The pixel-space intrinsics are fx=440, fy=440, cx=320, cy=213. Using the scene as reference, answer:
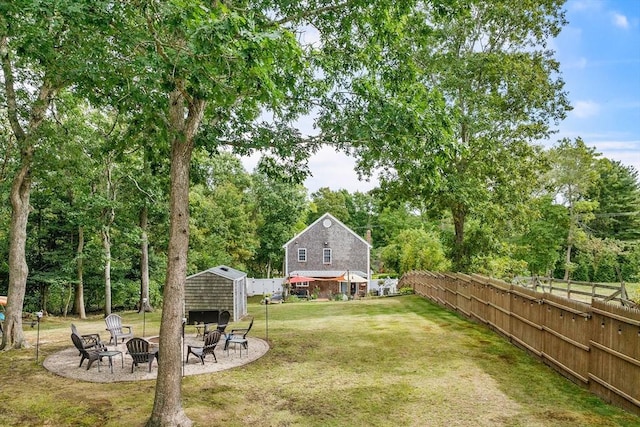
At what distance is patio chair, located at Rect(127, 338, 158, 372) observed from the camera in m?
9.64

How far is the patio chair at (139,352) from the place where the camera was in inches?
380

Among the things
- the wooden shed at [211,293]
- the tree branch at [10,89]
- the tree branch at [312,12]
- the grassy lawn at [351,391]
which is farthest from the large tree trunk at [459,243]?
the tree branch at [10,89]

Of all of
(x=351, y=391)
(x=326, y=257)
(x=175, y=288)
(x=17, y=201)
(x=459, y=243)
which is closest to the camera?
(x=175, y=288)

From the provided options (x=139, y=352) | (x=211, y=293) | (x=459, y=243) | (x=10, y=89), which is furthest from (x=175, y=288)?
(x=459, y=243)

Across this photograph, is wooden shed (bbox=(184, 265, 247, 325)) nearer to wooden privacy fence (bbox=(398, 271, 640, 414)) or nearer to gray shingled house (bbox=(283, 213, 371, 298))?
wooden privacy fence (bbox=(398, 271, 640, 414))

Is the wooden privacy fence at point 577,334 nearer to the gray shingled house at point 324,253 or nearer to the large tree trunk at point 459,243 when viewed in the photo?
the large tree trunk at point 459,243

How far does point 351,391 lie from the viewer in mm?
8188

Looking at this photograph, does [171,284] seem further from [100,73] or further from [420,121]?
[420,121]

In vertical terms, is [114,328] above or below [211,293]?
below

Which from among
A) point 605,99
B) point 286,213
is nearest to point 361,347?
point 605,99

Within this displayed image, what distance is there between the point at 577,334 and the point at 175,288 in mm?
7078

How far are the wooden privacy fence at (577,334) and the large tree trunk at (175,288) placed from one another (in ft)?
21.6

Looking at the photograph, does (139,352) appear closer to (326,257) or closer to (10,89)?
(10,89)

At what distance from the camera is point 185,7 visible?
4918mm
